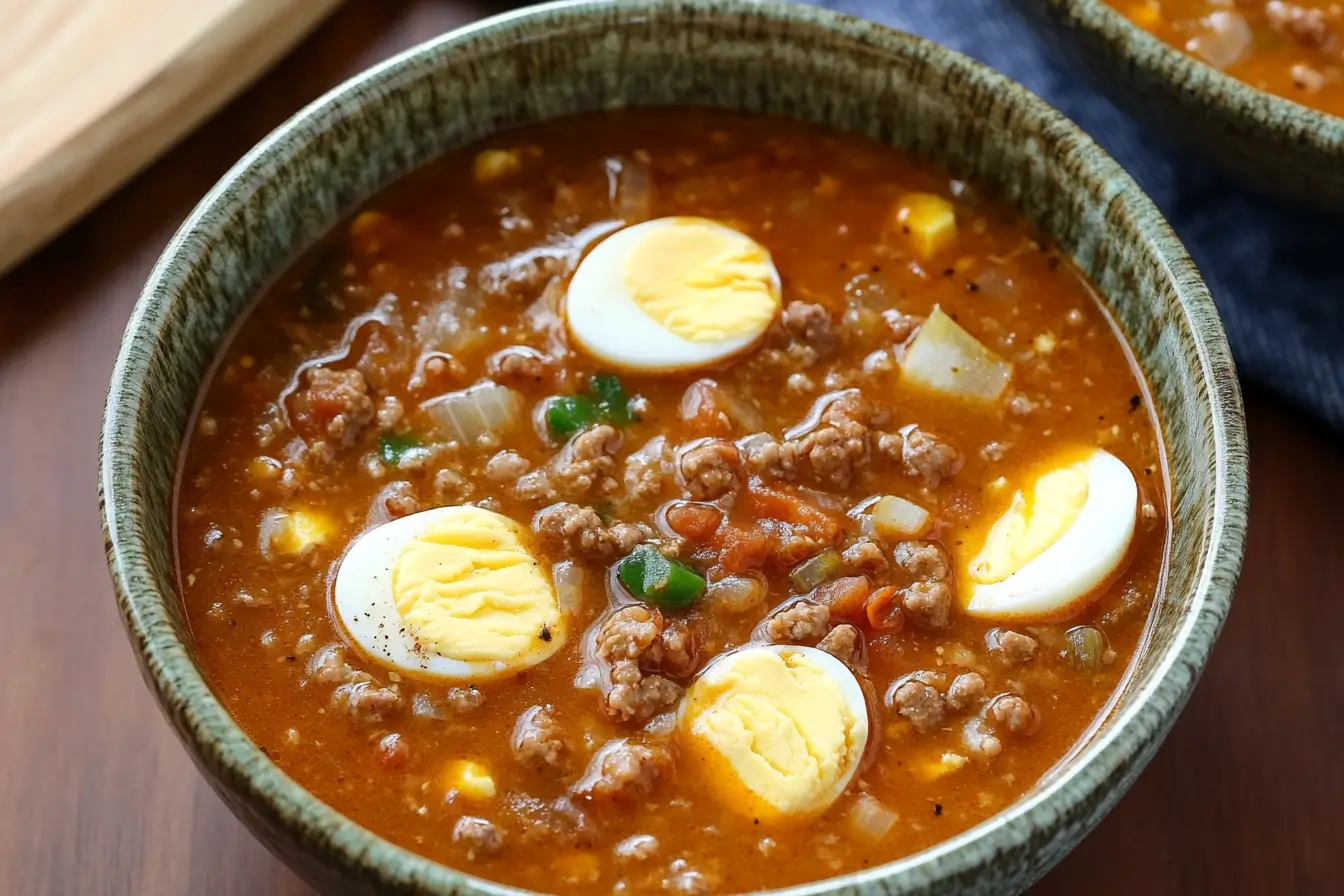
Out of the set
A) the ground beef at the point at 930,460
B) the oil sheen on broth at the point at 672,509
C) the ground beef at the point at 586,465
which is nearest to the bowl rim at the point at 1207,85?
the oil sheen on broth at the point at 672,509

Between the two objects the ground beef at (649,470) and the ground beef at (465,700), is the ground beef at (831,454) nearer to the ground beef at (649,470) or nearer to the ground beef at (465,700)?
the ground beef at (649,470)

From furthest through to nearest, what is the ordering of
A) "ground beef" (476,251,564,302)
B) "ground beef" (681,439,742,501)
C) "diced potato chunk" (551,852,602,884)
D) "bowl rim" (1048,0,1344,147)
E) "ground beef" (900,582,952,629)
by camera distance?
"ground beef" (476,251,564,302) → "bowl rim" (1048,0,1344,147) → "ground beef" (681,439,742,501) → "ground beef" (900,582,952,629) → "diced potato chunk" (551,852,602,884)

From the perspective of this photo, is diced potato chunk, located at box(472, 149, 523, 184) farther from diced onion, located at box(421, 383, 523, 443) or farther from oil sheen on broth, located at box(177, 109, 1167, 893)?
diced onion, located at box(421, 383, 523, 443)

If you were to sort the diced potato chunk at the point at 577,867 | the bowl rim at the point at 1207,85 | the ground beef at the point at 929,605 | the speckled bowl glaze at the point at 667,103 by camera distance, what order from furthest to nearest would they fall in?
the bowl rim at the point at 1207,85 < the ground beef at the point at 929,605 < the diced potato chunk at the point at 577,867 < the speckled bowl glaze at the point at 667,103

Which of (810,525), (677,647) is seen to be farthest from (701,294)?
(677,647)

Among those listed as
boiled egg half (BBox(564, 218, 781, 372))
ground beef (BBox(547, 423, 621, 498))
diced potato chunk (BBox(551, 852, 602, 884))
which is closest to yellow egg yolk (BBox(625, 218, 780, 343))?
boiled egg half (BBox(564, 218, 781, 372))

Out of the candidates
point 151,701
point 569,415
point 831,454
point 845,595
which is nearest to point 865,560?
point 845,595
